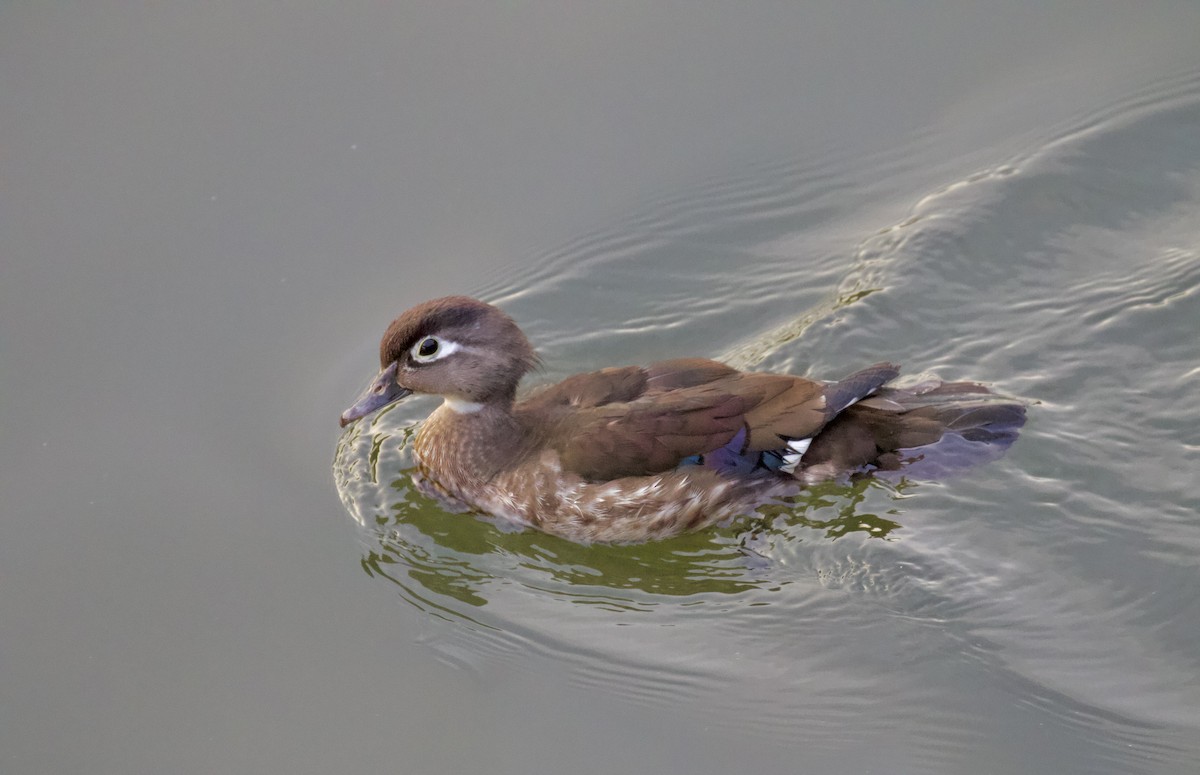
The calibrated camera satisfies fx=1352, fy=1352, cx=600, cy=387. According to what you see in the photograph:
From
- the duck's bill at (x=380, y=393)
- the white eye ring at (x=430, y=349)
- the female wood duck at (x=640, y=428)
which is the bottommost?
the female wood duck at (x=640, y=428)

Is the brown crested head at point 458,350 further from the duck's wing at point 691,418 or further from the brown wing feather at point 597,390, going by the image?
the duck's wing at point 691,418

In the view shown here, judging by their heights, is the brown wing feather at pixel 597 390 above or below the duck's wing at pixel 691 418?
above

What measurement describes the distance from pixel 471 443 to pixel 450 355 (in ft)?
1.61

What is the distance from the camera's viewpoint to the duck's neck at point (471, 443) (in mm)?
7020

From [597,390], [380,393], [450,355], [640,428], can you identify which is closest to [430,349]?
[450,355]

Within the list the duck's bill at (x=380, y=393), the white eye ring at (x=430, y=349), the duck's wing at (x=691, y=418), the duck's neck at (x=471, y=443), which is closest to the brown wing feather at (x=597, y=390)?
the duck's wing at (x=691, y=418)

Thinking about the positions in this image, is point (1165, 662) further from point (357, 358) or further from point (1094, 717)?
point (357, 358)

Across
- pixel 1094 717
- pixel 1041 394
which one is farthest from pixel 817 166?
pixel 1094 717

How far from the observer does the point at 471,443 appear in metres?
7.09

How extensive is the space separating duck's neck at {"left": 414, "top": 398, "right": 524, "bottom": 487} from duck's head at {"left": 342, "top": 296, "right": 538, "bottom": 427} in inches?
3.8

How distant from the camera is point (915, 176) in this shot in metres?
8.46

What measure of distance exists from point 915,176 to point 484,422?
129 inches

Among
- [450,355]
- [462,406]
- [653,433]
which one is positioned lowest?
[653,433]

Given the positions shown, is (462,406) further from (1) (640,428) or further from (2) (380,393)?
(1) (640,428)
